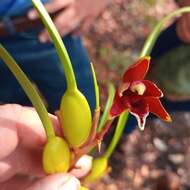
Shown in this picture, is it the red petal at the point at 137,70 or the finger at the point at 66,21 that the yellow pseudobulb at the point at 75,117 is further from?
the finger at the point at 66,21

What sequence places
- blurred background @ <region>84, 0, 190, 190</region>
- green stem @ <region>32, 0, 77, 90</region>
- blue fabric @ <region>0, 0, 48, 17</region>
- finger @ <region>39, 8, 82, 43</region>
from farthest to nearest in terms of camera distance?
blurred background @ <region>84, 0, 190, 190</region> < finger @ <region>39, 8, 82, 43</region> < blue fabric @ <region>0, 0, 48, 17</region> < green stem @ <region>32, 0, 77, 90</region>

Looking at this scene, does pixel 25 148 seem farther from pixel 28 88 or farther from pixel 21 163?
pixel 28 88

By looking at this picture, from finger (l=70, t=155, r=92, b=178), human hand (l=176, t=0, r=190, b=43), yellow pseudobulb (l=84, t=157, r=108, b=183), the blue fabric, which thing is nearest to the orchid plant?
finger (l=70, t=155, r=92, b=178)

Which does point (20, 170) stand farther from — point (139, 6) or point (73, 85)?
point (139, 6)

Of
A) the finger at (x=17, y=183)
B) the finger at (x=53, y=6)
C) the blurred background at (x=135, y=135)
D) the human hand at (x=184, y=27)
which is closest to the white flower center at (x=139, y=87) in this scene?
the finger at (x=17, y=183)

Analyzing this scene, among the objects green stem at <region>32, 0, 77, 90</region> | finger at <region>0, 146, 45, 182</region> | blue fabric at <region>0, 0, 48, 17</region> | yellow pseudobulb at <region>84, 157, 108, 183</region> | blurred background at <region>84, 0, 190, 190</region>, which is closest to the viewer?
green stem at <region>32, 0, 77, 90</region>

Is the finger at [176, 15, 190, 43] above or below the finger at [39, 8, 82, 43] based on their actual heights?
below

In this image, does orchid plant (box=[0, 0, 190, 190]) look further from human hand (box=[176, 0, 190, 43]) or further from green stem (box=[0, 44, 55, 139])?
human hand (box=[176, 0, 190, 43])

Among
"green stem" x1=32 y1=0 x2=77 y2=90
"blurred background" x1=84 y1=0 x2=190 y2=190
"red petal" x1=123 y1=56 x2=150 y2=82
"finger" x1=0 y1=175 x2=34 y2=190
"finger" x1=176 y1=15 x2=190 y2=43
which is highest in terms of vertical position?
"green stem" x1=32 y1=0 x2=77 y2=90
